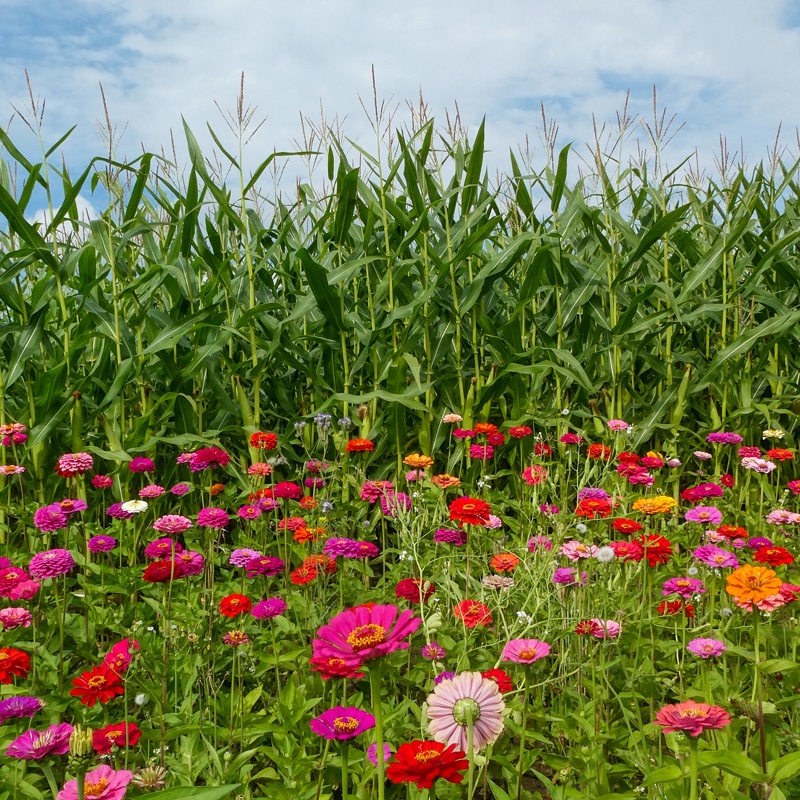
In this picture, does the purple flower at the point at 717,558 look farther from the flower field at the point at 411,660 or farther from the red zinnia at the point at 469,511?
the red zinnia at the point at 469,511

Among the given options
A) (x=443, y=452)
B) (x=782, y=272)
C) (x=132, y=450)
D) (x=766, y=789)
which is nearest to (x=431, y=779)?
(x=766, y=789)

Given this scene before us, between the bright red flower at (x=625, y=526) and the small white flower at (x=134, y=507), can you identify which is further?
the small white flower at (x=134, y=507)

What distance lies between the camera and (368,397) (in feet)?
10.6

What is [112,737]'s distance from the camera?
138 cm

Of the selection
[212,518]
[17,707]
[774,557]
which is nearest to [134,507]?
[212,518]

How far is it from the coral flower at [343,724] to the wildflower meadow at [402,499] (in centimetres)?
1

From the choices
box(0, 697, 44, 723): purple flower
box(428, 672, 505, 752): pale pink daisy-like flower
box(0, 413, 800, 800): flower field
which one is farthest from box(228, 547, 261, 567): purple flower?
box(428, 672, 505, 752): pale pink daisy-like flower

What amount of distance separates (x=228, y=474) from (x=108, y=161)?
1.83 m

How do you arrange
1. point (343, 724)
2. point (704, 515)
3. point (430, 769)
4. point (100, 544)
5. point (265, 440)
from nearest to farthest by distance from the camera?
point (430, 769), point (343, 724), point (704, 515), point (100, 544), point (265, 440)

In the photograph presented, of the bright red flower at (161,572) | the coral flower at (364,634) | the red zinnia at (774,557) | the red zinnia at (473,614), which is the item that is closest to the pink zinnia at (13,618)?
the bright red flower at (161,572)

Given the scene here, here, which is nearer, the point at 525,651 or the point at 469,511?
the point at 525,651

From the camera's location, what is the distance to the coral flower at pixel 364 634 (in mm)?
975

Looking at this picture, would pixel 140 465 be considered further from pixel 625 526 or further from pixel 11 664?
pixel 625 526

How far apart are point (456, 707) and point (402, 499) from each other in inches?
52.3
